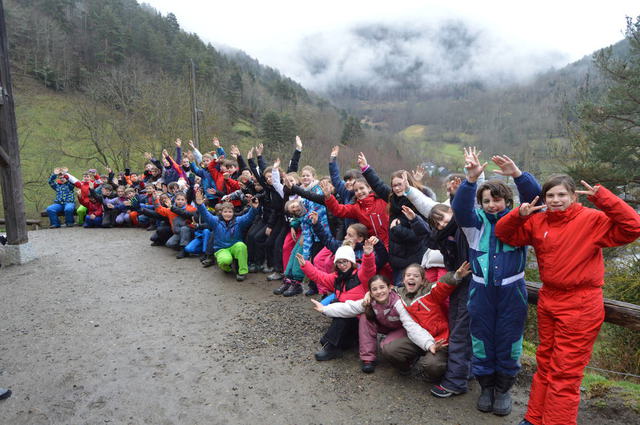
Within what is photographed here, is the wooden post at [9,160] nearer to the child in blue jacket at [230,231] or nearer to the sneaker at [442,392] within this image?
the child in blue jacket at [230,231]

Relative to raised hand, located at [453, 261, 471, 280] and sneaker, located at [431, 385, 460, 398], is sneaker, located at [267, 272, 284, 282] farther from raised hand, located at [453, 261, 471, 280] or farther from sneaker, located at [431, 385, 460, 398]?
raised hand, located at [453, 261, 471, 280]

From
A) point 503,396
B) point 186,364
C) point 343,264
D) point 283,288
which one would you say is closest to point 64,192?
point 283,288

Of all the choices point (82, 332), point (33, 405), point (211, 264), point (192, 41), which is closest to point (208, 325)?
point (82, 332)

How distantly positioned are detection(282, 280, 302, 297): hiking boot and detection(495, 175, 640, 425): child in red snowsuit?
3641 millimetres

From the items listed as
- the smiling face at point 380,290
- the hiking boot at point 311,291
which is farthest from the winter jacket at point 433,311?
the hiking boot at point 311,291

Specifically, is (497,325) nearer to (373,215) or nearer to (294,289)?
(373,215)

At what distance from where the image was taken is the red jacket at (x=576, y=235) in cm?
263

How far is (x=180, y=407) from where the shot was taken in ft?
11.4

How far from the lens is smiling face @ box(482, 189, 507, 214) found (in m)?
3.28

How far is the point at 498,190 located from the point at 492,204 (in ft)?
0.42

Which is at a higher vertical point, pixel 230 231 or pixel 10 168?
pixel 10 168

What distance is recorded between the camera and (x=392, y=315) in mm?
3896

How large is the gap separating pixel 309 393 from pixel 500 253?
6.89 ft

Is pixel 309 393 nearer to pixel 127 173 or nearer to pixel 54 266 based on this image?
pixel 54 266
